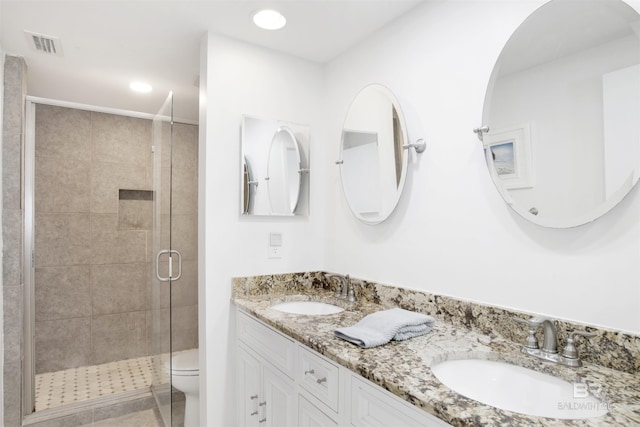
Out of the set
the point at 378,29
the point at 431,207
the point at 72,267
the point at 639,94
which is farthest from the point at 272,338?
the point at 72,267

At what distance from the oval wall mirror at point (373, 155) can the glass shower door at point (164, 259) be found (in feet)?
3.58

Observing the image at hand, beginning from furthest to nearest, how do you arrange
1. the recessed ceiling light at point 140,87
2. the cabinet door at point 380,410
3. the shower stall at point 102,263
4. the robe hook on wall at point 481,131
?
the recessed ceiling light at point 140,87, the shower stall at point 102,263, the robe hook on wall at point 481,131, the cabinet door at point 380,410

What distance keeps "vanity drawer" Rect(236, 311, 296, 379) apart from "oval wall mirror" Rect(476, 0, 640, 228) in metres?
1.00

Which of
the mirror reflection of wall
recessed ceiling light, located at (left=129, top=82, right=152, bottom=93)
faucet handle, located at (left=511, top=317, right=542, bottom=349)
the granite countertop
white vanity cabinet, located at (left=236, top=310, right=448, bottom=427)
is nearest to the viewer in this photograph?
the granite countertop

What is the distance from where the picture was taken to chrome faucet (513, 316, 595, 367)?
3.37 ft

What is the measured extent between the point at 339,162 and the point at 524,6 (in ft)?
3.59

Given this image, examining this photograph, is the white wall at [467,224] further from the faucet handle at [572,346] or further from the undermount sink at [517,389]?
the undermount sink at [517,389]

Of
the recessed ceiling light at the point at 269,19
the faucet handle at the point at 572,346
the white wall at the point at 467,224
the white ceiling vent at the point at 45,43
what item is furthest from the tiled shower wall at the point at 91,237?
the faucet handle at the point at 572,346

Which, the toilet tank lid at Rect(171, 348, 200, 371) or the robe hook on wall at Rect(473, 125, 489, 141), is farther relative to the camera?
the toilet tank lid at Rect(171, 348, 200, 371)

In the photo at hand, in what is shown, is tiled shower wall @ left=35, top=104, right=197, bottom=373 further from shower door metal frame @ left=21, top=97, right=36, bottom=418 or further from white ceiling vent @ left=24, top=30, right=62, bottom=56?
white ceiling vent @ left=24, top=30, right=62, bottom=56

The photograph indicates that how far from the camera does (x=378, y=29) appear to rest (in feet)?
6.07

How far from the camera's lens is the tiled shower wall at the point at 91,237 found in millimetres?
3039

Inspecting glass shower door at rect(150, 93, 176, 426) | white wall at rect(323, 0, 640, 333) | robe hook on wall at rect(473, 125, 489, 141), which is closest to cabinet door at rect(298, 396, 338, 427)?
white wall at rect(323, 0, 640, 333)

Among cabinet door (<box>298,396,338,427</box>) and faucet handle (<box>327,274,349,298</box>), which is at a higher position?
faucet handle (<box>327,274,349,298</box>)
